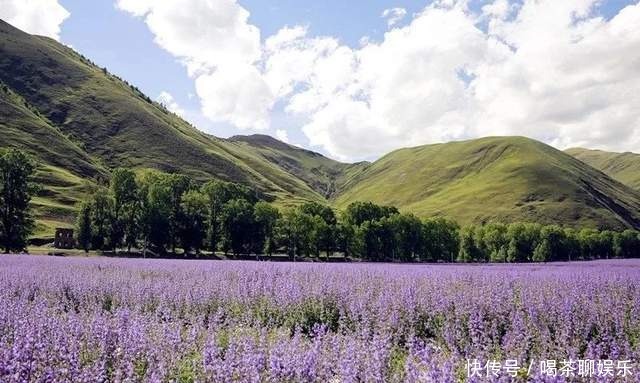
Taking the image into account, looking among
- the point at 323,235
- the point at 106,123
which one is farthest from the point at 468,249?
the point at 106,123

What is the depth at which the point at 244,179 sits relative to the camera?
17500 cm

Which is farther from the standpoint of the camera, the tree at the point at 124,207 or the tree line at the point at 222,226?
the tree at the point at 124,207

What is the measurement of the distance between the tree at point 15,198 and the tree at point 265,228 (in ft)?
87.5

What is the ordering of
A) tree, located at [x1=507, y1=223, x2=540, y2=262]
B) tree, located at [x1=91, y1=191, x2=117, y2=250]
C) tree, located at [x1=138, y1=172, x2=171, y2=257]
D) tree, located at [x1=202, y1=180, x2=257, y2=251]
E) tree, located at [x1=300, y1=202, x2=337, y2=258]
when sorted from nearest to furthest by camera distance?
tree, located at [x1=138, y1=172, x2=171, y2=257]
tree, located at [x1=91, y1=191, x2=117, y2=250]
tree, located at [x1=202, y1=180, x2=257, y2=251]
tree, located at [x1=300, y1=202, x2=337, y2=258]
tree, located at [x1=507, y1=223, x2=540, y2=262]

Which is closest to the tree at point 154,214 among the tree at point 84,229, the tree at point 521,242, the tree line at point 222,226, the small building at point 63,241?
the tree line at point 222,226

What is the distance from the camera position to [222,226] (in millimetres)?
64938

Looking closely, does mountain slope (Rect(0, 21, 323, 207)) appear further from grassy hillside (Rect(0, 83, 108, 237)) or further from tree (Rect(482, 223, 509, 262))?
tree (Rect(482, 223, 509, 262))

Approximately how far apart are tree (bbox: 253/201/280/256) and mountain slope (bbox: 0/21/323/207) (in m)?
93.6

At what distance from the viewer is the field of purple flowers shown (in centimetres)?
526

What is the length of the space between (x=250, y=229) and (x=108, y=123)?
421 feet

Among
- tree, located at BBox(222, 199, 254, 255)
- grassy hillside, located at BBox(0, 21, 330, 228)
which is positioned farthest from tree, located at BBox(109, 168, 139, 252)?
grassy hillside, located at BBox(0, 21, 330, 228)

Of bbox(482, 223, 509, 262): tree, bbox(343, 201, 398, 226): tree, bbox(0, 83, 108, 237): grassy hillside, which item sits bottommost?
bbox(482, 223, 509, 262): tree

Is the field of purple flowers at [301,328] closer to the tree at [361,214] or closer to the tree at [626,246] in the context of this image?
the tree at [361,214]

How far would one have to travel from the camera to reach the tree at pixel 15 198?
48.5 m
